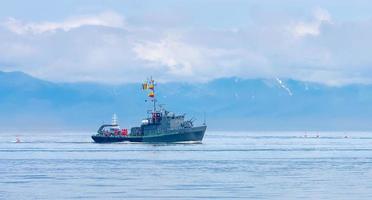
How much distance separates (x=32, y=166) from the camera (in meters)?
124

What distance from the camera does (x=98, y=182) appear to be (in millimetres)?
94688

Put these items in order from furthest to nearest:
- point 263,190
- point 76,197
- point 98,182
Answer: point 98,182
point 263,190
point 76,197

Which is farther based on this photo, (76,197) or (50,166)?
(50,166)

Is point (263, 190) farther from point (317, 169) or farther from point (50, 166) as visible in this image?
point (50, 166)

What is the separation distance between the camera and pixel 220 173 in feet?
351

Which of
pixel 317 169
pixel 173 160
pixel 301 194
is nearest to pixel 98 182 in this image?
pixel 301 194

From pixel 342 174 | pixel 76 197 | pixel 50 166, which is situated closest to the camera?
pixel 76 197

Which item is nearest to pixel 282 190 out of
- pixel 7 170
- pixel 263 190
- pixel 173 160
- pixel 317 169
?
pixel 263 190

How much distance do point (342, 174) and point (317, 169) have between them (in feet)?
31.8

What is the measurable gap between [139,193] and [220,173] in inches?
979

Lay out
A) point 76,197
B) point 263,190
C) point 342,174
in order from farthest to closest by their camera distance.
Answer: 1. point 342,174
2. point 263,190
3. point 76,197

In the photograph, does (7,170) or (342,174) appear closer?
(342,174)

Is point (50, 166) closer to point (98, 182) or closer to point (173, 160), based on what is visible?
point (173, 160)

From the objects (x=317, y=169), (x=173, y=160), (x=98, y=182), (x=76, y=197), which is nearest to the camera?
(x=76, y=197)
